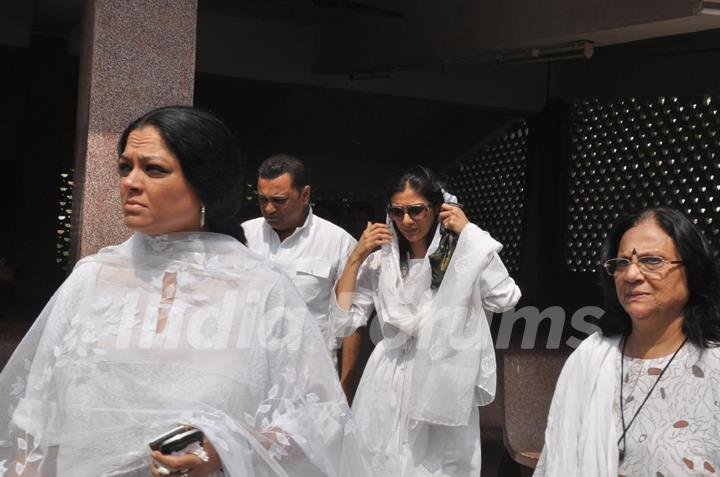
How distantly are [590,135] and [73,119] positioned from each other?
13.7ft

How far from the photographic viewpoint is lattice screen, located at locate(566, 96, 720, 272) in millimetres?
8094

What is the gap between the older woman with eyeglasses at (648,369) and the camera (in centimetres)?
244

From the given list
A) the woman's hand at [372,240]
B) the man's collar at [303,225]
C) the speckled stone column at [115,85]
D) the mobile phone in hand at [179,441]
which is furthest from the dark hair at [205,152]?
the man's collar at [303,225]

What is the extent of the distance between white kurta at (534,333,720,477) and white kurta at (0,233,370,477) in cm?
67

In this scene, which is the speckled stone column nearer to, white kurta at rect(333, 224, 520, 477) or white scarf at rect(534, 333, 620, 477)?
white kurta at rect(333, 224, 520, 477)

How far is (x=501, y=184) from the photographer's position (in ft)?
31.9

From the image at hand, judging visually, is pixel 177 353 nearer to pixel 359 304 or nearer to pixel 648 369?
pixel 648 369

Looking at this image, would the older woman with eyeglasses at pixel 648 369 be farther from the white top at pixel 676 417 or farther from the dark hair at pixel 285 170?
the dark hair at pixel 285 170

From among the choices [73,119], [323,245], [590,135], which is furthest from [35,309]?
[590,135]

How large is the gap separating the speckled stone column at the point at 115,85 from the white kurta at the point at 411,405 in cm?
111

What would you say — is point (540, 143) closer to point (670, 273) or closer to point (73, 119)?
point (73, 119)

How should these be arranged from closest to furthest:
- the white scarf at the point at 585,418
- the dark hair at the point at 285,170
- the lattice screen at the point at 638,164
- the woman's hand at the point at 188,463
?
1. the woman's hand at the point at 188,463
2. the white scarf at the point at 585,418
3. the dark hair at the point at 285,170
4. the lattice screen at the point at 638,164

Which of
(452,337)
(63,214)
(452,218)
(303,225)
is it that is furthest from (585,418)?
(63,214)

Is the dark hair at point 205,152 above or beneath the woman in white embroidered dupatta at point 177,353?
above
